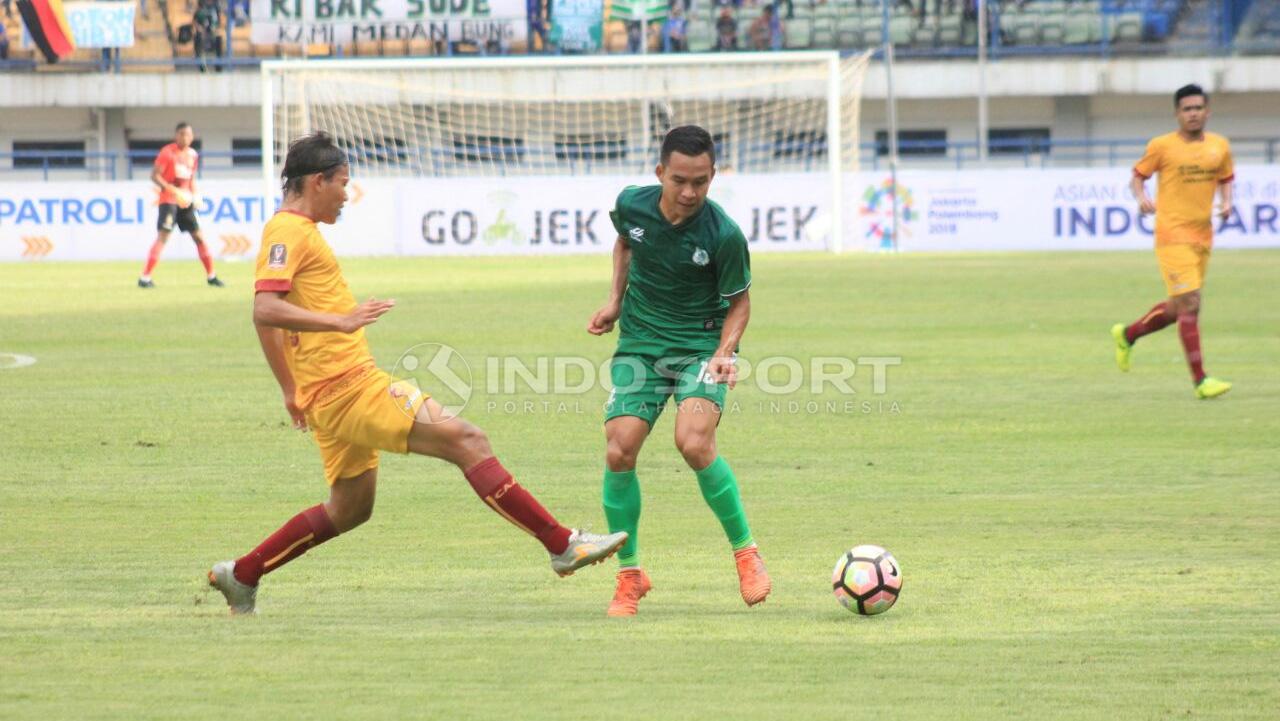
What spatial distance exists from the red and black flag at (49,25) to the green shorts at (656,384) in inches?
1585

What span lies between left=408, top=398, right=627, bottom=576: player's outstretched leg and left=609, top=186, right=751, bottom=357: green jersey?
0.81 m

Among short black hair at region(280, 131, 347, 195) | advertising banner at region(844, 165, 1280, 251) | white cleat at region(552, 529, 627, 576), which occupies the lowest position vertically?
advertising banner at region(844, 165, 1280, 251)

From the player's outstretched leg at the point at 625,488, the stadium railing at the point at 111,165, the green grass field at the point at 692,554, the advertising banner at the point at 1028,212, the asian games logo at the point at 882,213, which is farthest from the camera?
the stadium railing at the point at 111,165

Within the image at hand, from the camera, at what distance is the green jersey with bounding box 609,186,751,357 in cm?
678

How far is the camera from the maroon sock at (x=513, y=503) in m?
6.46

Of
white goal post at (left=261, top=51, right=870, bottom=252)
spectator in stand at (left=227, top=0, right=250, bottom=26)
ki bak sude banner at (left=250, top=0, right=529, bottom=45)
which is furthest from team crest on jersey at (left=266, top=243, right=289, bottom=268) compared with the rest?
spectator in stand at (left=227, top=0, right=250, bottom=26)

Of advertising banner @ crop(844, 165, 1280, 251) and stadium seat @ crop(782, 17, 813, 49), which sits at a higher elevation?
stadium seat @ crop(782, 17, 813, 49)

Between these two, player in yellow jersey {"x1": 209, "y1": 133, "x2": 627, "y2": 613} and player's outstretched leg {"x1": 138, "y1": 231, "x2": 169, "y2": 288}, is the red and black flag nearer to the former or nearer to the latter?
player's outstretched leg {"x1": 138, "y1": 231, "x2": 169, "y2": 288}

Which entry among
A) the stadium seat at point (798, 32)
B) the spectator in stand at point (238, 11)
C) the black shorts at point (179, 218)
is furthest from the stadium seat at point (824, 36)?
the black shorts at point (179, 218)

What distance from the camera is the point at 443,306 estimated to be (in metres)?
21.3

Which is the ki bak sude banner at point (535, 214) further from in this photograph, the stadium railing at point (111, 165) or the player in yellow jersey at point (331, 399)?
the player in yellow jersey at point (331, 399)

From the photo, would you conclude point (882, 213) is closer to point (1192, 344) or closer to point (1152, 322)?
point (1152, 322)

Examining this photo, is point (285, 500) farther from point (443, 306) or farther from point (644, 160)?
point (644, 160)

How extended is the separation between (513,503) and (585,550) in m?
0.32
